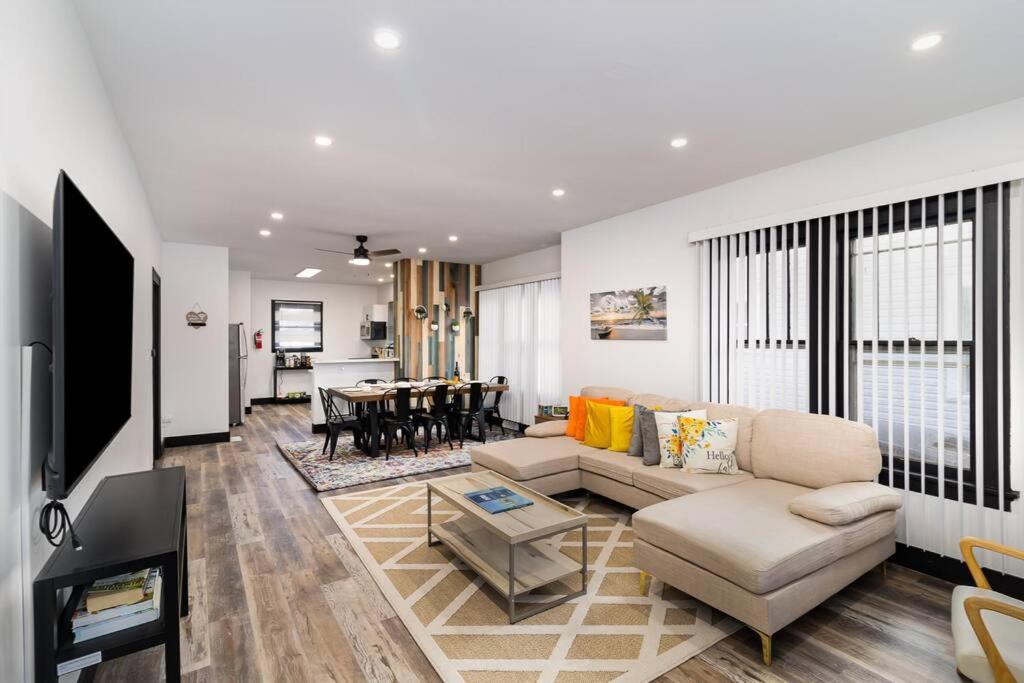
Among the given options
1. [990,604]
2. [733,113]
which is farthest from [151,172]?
[990,604]

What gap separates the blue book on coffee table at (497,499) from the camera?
2.84 meters

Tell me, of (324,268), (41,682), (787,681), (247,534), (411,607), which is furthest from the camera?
(324,268)

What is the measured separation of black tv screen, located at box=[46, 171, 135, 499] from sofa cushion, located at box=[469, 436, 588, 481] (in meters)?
2.61

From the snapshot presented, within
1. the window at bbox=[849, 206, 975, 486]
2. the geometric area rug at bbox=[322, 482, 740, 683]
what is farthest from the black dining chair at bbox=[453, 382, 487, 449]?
the window at bbox=[849, 206, 975, 486]

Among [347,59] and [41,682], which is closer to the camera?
[41,682]

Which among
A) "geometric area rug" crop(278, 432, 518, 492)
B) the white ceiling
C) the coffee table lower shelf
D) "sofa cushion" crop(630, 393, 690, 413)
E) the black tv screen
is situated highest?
the white ceiling

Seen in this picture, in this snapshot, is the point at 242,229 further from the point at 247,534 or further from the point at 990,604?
the point at 990,604

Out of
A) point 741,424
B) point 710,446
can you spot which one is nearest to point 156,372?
point 710,446

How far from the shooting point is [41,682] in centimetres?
128

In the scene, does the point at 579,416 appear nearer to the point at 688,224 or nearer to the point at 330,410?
the point at 688,224

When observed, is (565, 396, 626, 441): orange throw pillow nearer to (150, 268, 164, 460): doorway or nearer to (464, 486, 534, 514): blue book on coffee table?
(464, 486, 534, 514): blue book on coffee table

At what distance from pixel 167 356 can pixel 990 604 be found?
7.76 metres

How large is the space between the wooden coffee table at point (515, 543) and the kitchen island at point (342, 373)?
4.54 metres

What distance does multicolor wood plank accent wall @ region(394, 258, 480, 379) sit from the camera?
25.4 feet
